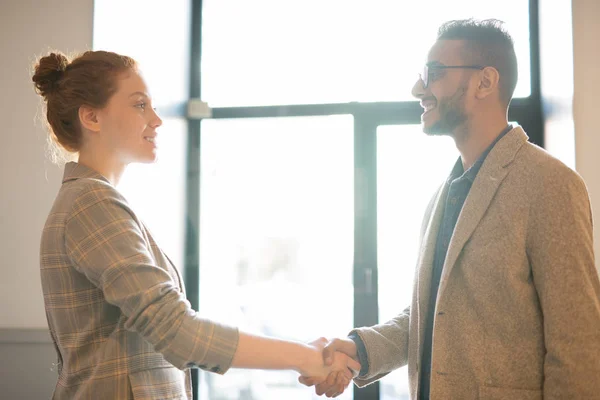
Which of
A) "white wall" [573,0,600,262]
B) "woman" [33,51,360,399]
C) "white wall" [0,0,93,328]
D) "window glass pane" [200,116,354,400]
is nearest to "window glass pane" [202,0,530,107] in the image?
"window glass pane" [200,116,354,400]

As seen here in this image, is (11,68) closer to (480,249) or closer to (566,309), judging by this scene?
(480,249)

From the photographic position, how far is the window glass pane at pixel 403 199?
126 inches

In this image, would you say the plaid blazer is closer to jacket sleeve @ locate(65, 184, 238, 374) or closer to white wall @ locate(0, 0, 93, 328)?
jacket sleeve @ locate(65, 184, 238, 374)

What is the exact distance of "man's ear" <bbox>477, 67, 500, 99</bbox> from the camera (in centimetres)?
169

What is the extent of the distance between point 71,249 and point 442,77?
1.13m

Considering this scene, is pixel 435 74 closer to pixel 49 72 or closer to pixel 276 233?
pixel 49 72

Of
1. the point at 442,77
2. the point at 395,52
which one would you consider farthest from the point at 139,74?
the point at 395,52

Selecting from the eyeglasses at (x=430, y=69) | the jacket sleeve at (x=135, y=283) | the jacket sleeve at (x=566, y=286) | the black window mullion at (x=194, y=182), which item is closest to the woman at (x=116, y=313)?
the jacket sleeve at (x=135, y=283)

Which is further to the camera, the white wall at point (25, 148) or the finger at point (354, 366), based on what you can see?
the white wall at point (25, 148)

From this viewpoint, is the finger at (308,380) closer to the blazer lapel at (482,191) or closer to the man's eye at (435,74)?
the blazer lapel at (482,191)

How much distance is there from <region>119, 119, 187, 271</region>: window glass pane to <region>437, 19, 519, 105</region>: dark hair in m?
1.68

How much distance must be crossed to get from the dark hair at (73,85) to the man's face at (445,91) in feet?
2.92

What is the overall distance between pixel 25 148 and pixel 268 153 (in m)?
1.28

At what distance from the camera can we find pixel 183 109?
3414 millimetres
